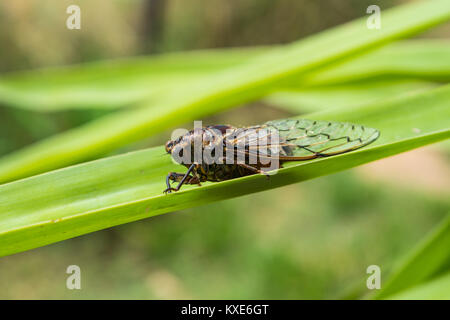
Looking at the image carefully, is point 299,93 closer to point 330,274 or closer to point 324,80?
point 324,80

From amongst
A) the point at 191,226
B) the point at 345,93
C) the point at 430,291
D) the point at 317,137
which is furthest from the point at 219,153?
the point at 191,226

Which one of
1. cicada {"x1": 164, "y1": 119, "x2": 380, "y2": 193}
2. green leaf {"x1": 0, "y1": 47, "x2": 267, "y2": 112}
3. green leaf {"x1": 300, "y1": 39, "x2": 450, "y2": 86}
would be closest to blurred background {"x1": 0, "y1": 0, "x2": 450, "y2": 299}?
green leaf {"x1": 0, "y1": 47, "x2": 267, "y2": 112}

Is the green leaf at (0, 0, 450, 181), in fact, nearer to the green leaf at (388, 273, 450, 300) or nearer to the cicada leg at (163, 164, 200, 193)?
→ the cicada leg at (163, 164, 200, 193)

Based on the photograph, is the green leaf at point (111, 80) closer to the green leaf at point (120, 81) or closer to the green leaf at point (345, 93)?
the green leaf at point (120, 81)

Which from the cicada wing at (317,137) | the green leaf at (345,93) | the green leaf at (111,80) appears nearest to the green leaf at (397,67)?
the green leaf at (345,93)

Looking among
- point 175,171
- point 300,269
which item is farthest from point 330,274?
point 175,171
